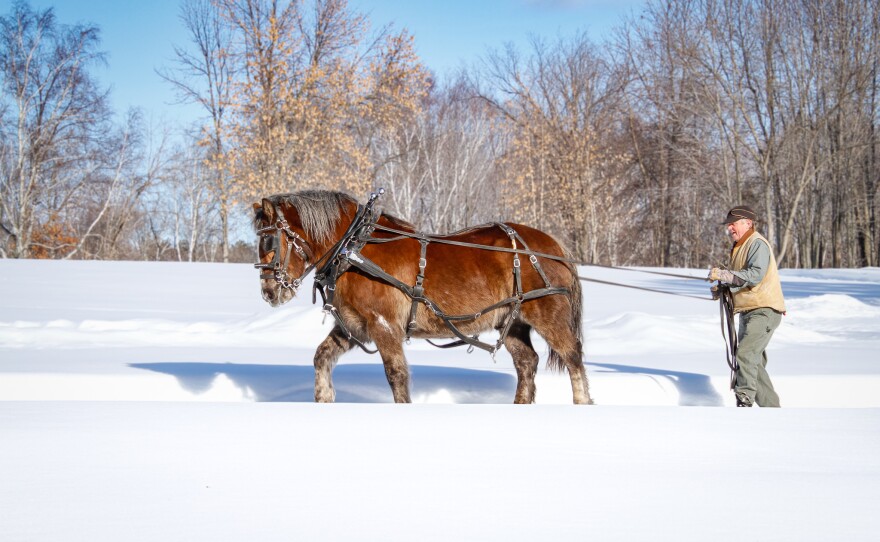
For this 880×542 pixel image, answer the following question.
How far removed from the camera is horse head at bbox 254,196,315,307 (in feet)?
16.9

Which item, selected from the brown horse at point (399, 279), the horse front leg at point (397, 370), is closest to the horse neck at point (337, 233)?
the brown horse at point (399, 279)

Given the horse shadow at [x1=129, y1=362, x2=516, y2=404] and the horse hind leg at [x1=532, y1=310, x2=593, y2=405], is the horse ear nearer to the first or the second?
the horse shadow at [x1=129, y1=362, x2=516, y2=404]

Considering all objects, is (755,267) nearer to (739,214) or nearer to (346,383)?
(739,214)

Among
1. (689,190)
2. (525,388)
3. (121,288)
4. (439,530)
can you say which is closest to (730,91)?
(689,190)

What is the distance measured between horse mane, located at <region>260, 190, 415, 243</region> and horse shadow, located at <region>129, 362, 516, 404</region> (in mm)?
1644

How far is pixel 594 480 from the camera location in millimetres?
2889

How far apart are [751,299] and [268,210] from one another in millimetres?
3347

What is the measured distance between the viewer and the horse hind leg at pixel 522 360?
5754 millimetres

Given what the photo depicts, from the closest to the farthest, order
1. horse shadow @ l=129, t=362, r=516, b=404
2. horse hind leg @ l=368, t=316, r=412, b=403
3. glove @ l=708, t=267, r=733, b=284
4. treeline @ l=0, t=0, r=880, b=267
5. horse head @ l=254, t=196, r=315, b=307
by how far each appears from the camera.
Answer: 1. glove @ l=708, t=267, r=733, b=284
2. horse hind leg @ l=368, t=316, r=412, b=403
3. horse head @ l=254, t=196, r=315, b=307
4. horse shadow @ l=129, t=362, r=516, b=404
5. treeline @ l=0, t=0, r=880, b=267

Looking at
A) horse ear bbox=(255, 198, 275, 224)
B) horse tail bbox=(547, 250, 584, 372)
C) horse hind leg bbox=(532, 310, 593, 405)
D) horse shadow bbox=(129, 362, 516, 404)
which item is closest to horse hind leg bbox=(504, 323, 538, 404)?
horse tail bbox=(547, 250, 584, 372)

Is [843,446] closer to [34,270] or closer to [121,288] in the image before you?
[121,288]

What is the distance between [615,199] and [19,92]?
70.2 ft

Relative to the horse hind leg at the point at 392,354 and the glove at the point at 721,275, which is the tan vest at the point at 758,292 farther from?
the horse hind leg at the point at 392,354

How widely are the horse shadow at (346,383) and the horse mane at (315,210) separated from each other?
164 cm
